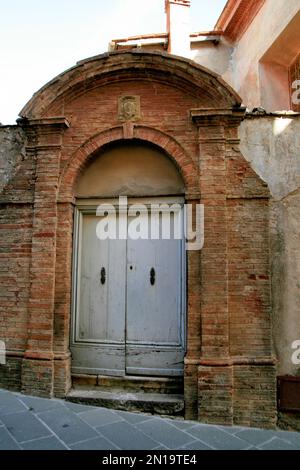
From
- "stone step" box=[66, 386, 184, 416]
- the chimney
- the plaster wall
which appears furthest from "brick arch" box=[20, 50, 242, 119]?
the chimney

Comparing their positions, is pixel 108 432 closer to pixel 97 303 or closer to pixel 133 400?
pixel 133 400

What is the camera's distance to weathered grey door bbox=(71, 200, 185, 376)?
5387mm

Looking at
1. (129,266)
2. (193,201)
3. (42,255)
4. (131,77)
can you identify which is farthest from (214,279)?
(131,77)

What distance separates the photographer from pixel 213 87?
5.25m

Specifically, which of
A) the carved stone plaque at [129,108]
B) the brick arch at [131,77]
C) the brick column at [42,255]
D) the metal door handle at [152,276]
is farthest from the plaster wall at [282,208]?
the brick column at [42,255]

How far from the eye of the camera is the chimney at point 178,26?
9.62m

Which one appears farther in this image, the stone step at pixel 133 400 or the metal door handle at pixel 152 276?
the metal door handle at pixel 152 276

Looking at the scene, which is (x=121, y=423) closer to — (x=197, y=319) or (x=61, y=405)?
(x=61, y=405)

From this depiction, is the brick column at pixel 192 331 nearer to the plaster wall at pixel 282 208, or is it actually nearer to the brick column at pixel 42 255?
the plaster wall at pixel 282 208

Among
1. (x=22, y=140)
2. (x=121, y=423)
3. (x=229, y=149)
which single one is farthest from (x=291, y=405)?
(x=22, y=140)

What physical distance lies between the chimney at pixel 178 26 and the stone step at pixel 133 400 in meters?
8.01

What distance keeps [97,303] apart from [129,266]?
28.8 inches

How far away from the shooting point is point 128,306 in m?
5.55

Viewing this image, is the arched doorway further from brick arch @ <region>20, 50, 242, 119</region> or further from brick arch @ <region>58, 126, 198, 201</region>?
brick arch @ <region>20, 50, 242, 119</region>
